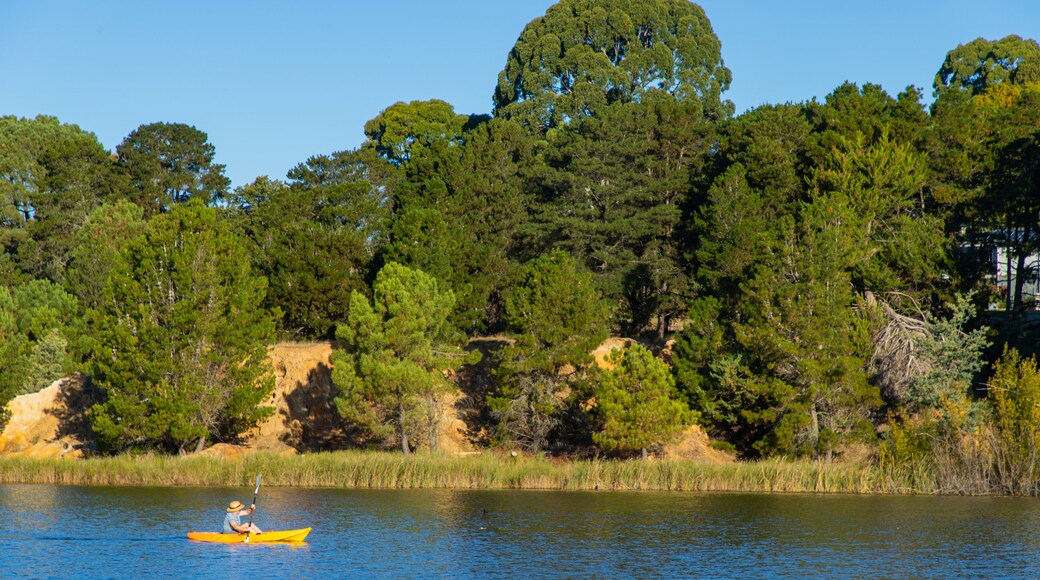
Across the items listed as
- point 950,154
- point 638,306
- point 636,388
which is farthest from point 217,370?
→ point 950,154

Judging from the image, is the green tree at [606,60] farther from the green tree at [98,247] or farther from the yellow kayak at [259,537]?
the yellow kayak at [259,537]

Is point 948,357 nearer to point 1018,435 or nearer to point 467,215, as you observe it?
point 1018,435

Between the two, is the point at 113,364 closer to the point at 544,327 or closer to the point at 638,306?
the point at 544,327

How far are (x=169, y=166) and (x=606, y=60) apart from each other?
39801 mm

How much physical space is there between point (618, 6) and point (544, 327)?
50.1m

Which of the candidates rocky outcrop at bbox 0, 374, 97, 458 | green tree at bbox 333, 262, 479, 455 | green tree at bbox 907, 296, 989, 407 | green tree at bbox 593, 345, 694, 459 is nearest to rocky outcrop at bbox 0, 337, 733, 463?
rocky outcrop at bbox 0, 374, 97, 458

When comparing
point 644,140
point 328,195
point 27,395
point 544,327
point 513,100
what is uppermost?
point 513,100

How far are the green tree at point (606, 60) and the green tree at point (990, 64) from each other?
22863mm

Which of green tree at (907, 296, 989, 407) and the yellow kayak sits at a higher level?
green tree at (907, 296, 989, 407)

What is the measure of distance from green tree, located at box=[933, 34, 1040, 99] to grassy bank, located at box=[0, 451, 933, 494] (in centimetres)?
6190

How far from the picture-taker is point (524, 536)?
1535 inches

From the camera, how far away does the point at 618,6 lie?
342 feet

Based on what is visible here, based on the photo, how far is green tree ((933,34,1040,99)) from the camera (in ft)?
343

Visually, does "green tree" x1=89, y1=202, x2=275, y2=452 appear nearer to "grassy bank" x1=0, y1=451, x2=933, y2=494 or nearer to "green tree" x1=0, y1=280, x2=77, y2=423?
"grassy bank" x1=0, y1=451, x2=933, y2=494
